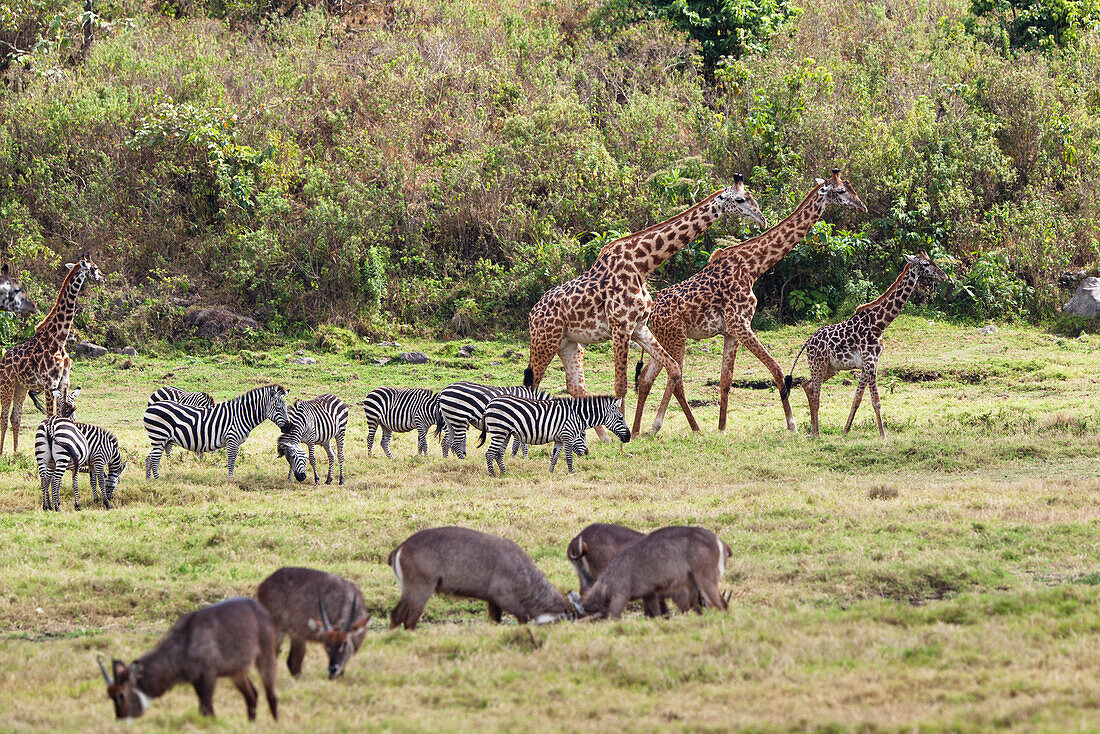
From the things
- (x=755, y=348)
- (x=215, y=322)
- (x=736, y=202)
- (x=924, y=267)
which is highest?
(x=736, y=202)

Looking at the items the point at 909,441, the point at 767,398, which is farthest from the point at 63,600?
the point at 767,398

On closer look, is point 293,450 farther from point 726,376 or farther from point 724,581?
point 726,376

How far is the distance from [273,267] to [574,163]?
680 cm

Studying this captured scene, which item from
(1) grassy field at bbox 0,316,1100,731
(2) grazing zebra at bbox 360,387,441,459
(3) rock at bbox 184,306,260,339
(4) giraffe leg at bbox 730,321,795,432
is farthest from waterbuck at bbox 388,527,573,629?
(3) rock at bbox 184,306,260,339

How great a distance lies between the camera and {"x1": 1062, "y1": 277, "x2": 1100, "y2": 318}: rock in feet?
73.0

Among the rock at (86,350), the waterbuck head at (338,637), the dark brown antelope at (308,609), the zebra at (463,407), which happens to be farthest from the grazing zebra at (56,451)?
the rock at (86,350)

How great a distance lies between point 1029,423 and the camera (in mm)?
14695

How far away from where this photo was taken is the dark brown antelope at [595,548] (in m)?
8.10

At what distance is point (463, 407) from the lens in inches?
546

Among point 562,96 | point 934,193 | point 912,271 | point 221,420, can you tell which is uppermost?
point 562,96

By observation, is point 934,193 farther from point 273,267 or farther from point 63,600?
point 63,600

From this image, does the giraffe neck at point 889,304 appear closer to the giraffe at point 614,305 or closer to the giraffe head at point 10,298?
the giraffe at point 614,305

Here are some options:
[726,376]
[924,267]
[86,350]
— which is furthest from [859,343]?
[86,350]

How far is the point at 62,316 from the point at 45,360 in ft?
2.05
